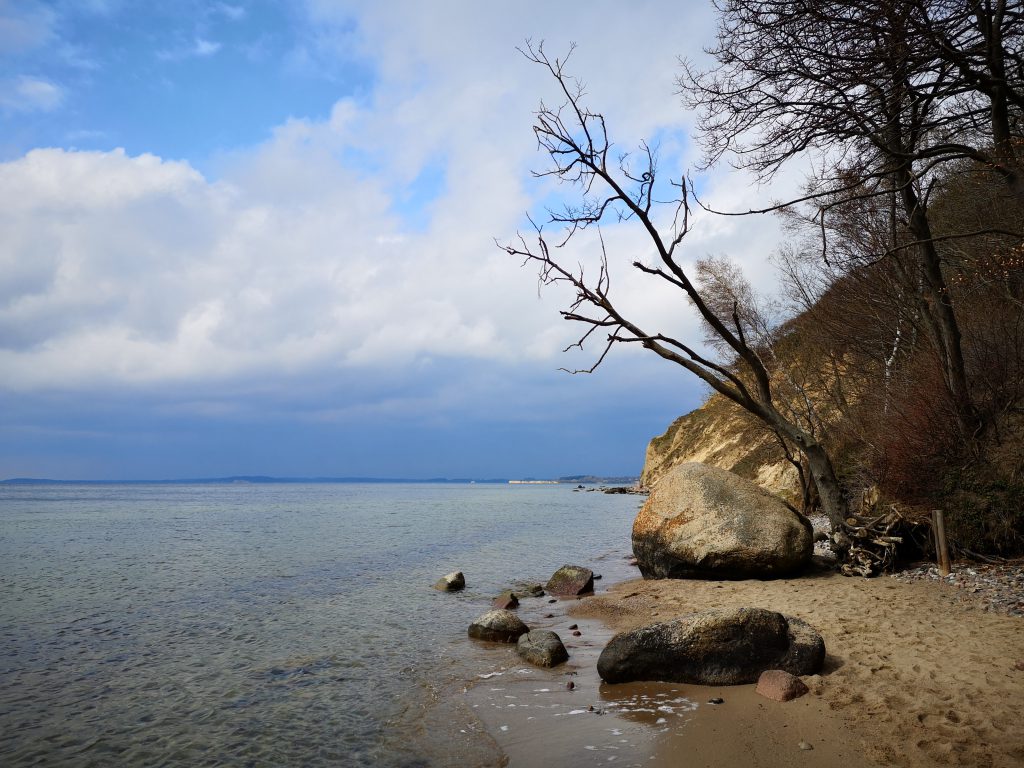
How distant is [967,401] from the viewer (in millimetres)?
12562

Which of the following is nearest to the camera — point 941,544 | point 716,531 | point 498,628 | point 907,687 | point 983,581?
point 907,687

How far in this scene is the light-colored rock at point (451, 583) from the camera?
634 inches

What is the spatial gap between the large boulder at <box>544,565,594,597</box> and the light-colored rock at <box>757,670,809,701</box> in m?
8.65

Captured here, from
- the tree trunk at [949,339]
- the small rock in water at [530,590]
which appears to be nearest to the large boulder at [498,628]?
the small rock in water at [530,590]

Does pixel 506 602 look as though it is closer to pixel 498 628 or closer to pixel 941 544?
pixel 498 628

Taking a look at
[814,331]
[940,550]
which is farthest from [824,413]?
[940,550]

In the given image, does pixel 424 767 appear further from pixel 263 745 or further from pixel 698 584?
pixel 698 584

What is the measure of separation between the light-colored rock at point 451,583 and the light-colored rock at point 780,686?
10376 millimetres

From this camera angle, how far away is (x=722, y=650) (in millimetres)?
7246

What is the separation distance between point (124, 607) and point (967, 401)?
1857 cm

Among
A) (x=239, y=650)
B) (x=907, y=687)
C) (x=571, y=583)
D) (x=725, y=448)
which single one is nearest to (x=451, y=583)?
(x=571, y=583)

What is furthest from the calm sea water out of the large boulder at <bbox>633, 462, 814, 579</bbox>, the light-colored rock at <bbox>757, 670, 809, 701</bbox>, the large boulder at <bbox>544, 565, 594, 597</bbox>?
the large boulder at <bbox>633, 462, 814, 579</bbox>

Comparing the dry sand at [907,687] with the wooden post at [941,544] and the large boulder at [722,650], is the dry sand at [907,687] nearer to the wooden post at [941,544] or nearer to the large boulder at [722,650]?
the large boulder at [722,650]

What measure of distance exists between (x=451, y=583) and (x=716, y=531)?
6.91 metres
